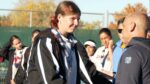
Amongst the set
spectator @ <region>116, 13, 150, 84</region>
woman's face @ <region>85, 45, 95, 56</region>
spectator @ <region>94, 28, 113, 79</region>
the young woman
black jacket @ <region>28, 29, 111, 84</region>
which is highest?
spectator @ <region>116, 13, 150, 84</region>

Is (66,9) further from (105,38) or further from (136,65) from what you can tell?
(105,38)

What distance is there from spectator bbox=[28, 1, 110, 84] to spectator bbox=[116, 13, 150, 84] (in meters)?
1.02

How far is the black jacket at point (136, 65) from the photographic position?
4426mm

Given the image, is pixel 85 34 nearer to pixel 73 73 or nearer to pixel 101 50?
pixel 101 50

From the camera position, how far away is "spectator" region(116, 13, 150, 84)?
174 inches

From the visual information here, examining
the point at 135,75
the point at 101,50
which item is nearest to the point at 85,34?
the point at 101,50

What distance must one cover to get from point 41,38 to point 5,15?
38.9 feet

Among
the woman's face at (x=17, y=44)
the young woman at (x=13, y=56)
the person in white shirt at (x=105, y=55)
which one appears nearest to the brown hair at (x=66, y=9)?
the person in white shirt at (x=105, y=55)

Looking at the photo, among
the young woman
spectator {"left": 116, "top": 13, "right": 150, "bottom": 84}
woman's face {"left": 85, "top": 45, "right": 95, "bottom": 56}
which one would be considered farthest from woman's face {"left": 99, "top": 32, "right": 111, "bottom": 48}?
spectator {"left": 116, "top": 13, "right": 150, "bottom": 84}

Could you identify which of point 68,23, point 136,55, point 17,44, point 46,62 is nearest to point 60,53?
point 46,62

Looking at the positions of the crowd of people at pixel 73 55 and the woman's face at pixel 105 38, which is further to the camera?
the woman's face at pixel 105 38

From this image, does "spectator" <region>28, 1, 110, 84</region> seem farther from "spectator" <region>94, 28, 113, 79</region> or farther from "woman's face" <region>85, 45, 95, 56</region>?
"woman's face" <region>85, 45, 95, 56</region>

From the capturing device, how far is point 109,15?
57.3ft

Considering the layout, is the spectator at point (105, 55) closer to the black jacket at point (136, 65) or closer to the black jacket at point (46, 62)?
the black jacket at point (46, 62)
